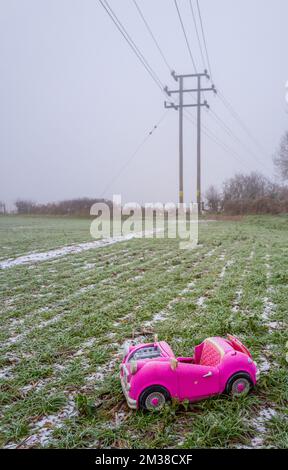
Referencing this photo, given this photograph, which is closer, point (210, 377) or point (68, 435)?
point (68, 435)

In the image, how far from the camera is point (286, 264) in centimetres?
746

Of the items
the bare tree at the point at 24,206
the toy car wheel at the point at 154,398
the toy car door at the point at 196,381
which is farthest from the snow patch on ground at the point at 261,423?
the bare tree at the point at 24,206

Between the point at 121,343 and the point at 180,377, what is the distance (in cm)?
126

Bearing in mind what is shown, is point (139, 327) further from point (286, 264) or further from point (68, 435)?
point (286, 264)

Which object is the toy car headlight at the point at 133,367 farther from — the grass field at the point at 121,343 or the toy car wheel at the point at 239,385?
the toy car wheel at the point at 239,385

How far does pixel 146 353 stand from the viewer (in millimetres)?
2549

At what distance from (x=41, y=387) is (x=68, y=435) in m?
0.72

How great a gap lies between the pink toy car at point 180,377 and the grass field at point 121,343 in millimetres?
80

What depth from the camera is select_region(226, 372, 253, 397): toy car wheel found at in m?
2.35

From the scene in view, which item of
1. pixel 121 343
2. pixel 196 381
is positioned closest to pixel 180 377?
pixel 196 381

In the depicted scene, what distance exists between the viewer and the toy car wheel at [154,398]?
86.4 inches

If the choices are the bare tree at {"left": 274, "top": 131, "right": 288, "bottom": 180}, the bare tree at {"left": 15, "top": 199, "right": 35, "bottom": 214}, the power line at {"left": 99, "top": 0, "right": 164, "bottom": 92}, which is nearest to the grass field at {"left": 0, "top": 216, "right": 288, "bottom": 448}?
the power line at {"left": 99, "top": 0, "right": 164, "bottom": 92}

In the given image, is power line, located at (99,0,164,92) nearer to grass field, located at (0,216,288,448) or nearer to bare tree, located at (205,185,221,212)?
grass field, located at (0,216,288,448)
